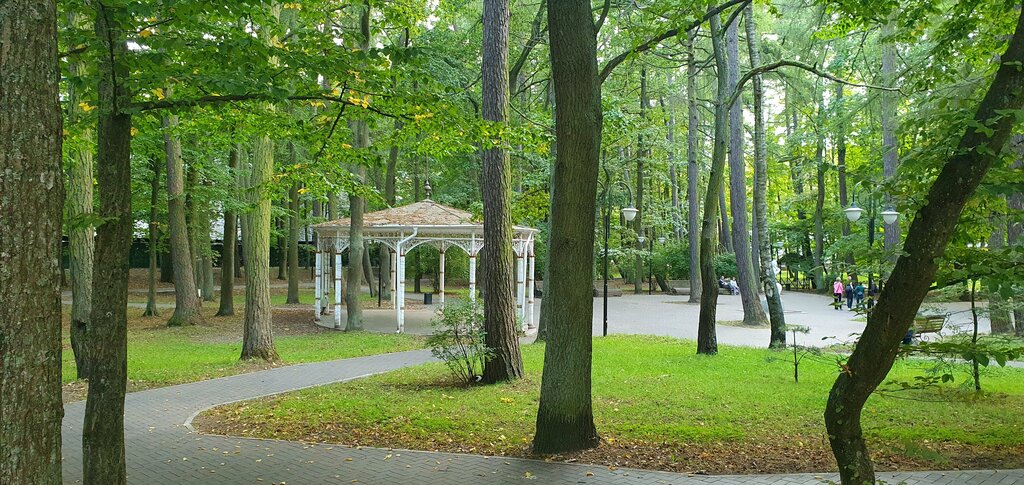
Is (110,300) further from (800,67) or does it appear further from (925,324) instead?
(925,324)

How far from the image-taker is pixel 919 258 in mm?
3637

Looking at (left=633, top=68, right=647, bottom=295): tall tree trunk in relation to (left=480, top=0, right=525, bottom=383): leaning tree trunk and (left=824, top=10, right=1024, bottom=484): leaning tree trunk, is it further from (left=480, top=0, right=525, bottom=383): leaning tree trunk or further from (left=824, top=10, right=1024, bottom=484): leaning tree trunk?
(left=824, top=10, right=1024, bottom=484): leaning tree trunk

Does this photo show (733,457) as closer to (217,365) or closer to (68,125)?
(68,125)

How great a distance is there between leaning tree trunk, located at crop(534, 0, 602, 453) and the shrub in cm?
370

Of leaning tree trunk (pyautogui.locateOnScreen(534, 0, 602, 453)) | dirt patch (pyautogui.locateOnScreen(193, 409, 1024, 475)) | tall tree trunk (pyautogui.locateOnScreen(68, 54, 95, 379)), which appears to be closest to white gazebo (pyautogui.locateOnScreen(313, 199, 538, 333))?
tall tree trunk (pyautogui.locateOnScreen(68, 54, 95, 379))

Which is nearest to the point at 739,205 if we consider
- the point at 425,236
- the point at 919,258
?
the point at 425,236

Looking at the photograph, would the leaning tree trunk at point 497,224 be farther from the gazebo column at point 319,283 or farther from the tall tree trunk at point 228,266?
the tall tree trunk at point 228,266

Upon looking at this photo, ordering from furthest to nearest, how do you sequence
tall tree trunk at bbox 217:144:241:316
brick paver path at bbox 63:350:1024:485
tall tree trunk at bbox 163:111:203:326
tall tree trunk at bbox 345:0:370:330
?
tall tree trunk at bbox 217:144:241:316
tall tree trunk at bbox 163:111:203:326
tall tree trunk at bbox 345:0:370:330
brick paver path at bbox 63:350:1024:485

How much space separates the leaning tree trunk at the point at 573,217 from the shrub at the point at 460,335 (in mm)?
3695

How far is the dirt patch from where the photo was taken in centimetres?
585

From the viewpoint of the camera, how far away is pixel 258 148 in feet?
44.4

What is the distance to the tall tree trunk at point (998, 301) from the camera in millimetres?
5141

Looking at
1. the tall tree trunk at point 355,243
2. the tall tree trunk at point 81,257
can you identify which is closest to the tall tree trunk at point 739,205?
the tall tree trunk at point 355,243

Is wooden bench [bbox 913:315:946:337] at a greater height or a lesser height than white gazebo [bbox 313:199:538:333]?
lesser
